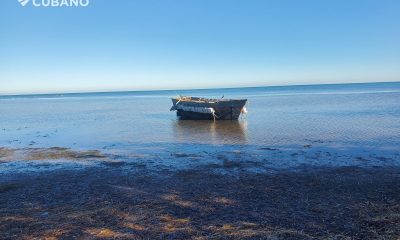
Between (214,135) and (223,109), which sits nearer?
(214,135)

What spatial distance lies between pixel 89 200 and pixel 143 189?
5.06 ft

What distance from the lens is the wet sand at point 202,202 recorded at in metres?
6.37

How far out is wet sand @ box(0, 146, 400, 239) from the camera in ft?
20.9

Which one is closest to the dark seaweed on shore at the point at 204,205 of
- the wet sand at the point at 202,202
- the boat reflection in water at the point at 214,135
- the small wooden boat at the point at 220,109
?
the wet sand at the point at 202,202

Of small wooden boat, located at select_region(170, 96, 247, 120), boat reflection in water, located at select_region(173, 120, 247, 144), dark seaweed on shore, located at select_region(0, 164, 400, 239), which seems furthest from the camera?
small wooden boat, located at select_region(170, 96, 247, 120)

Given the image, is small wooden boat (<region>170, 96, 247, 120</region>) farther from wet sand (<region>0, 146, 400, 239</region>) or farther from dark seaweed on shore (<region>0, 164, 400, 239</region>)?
dark seaweed on shore (<region>0, 164, 400, 239</region>)

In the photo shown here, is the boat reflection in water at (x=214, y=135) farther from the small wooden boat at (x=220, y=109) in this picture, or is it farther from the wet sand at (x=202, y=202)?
the wet sand at (x=202, y=202)

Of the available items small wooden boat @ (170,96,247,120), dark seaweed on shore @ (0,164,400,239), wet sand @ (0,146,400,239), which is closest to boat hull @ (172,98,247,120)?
small wooden boat @ (170,96,247,120)

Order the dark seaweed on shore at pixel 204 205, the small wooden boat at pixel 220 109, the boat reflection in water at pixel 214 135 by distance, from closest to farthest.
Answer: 1. the dark seaweed on shore at pixel 204 205
2. the boat reflection in water at pixel 214 135
3. the small wooden boat at pixel 220 109

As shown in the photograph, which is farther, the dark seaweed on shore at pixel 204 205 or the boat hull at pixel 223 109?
the boat hull at pixel 223 109

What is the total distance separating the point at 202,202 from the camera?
8.09 meters

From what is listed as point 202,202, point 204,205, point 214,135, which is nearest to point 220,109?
point 214,135

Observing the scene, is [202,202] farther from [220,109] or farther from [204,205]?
[220,109]

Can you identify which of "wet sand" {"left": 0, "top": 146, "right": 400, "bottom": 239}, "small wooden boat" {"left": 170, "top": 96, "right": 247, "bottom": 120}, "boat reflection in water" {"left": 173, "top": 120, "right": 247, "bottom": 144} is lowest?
"boat reflection in water" {"left": 173, "top": 120, "right": 247, "bottom": 144}
